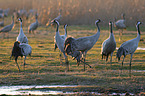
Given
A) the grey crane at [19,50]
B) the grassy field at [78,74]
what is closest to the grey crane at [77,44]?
the grassy field at [78,74]

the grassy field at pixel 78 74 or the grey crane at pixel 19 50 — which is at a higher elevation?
the grey crane at pixel 19 50

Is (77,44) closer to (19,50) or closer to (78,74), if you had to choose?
(78,74)

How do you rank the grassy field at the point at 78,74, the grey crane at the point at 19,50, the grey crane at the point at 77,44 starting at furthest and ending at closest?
the grey crane at the point at 19,50
the grey crane at the point at 77,44
the grassy field at the point at 78,74

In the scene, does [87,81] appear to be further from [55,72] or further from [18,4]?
[18,4]

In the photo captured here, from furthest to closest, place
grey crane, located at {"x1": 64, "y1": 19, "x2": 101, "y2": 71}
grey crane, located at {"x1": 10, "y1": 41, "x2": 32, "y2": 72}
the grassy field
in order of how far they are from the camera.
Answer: grey crane, located at {"x1": 10, "y1": 41, "x2": 32, "y2": 72}, grey crane, located at {"x1": 64, "y1": 19, "x2": 101, "y2": 71}, the grassy field

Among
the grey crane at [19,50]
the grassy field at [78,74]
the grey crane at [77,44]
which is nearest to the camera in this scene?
the grassy field at [78,74]

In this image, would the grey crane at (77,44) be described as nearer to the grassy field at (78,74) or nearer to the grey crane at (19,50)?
the grassy field at (78,74)

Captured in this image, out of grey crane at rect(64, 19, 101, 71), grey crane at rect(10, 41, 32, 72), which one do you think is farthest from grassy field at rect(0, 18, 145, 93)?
grey crane at rect(64, 19, 101, 71)

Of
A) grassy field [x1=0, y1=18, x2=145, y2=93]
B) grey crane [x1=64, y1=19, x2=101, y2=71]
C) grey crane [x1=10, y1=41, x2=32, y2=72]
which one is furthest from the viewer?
grey crane [x1=10, y1=41, x2=32, y2=72]

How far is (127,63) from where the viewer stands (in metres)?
12.4

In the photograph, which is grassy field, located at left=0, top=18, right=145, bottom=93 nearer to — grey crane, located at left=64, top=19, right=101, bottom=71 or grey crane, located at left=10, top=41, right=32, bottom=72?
grey crane, located at left=10, top=41, right=32, bottom=72

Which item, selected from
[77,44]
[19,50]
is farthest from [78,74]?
[19,50]

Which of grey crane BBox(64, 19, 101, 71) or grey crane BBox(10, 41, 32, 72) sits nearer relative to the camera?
grey crane BBox(64, 19, 101, 71)

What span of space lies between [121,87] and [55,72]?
3280mm
